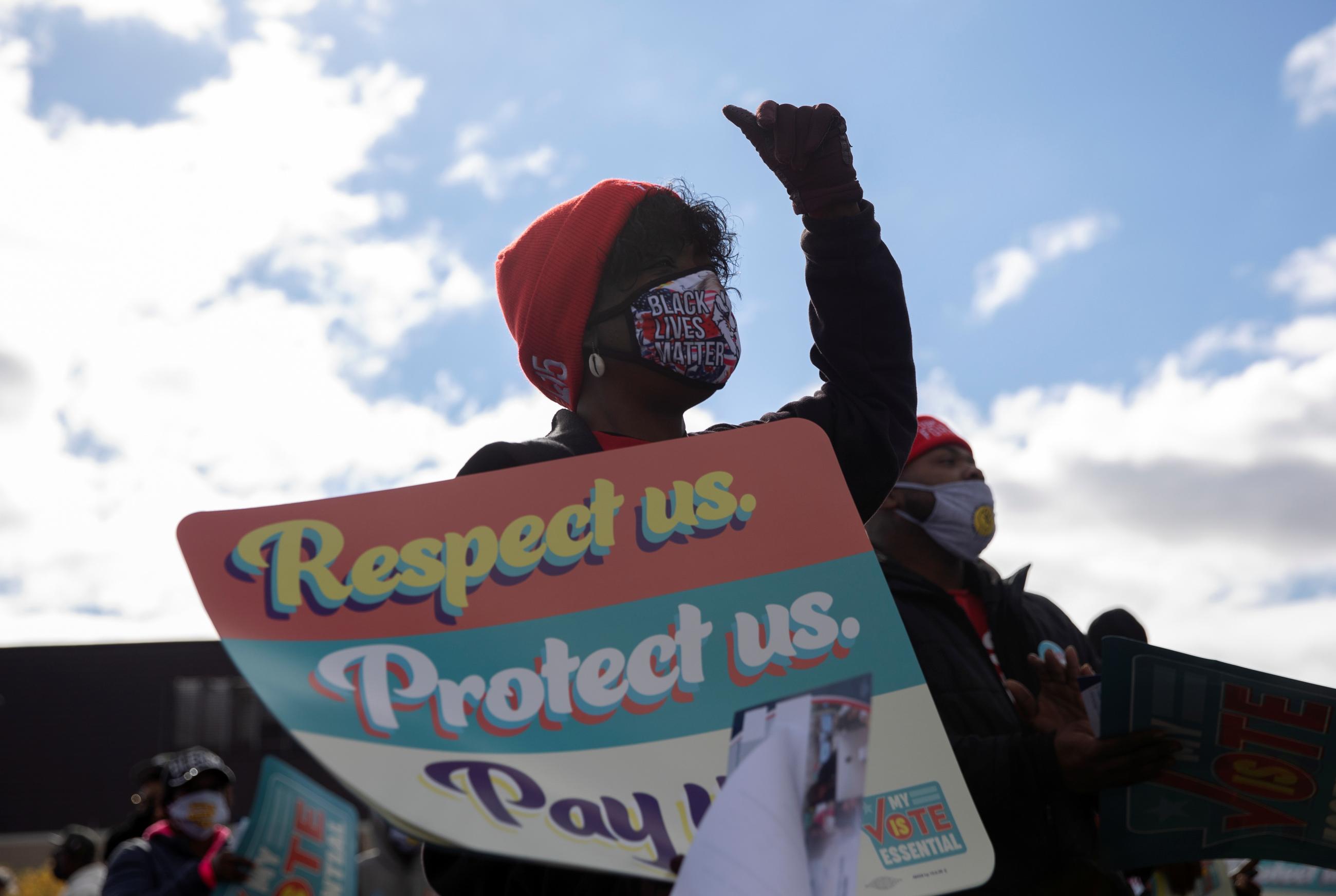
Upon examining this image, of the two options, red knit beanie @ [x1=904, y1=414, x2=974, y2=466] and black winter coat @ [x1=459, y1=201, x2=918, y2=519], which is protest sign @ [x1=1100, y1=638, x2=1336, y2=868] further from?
red knit beanie @ [x1=904, y1=414, x2=974, y2=466]

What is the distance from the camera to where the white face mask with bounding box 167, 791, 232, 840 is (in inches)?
189

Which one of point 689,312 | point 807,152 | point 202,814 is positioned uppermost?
point 807,152

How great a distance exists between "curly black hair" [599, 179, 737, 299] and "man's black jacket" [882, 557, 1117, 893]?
77 cm

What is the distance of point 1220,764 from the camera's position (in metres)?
1.95

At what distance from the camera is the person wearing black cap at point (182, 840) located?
4.38 m

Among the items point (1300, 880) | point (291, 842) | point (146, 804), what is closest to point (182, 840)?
point (146, 804)

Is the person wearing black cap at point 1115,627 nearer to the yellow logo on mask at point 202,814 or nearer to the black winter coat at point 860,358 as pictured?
the black winter coat at point 860,358

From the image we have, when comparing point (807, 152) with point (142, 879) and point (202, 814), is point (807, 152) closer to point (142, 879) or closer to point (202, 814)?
point (142, 879)

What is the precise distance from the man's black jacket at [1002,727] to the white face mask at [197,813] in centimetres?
338

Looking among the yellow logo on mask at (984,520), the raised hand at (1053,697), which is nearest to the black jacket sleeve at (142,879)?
the yellow logo on mask at (984,520)

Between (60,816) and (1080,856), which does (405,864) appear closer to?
(1080,856)

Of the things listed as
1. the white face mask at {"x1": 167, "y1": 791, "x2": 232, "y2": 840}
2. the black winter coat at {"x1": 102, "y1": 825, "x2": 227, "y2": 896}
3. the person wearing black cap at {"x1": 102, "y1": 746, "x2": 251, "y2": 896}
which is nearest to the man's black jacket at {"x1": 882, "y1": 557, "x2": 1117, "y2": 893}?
the person wearing black cap at {"x1": 102, "y1": 746, "x2": 251, "y2": 896}

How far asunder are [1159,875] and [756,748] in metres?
2.32

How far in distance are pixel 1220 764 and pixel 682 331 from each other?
1.17 meters
